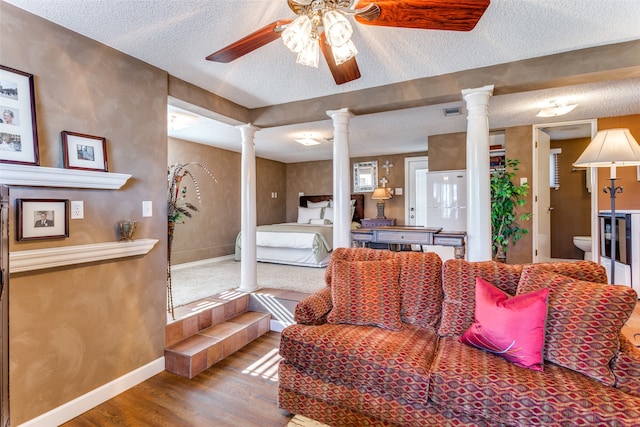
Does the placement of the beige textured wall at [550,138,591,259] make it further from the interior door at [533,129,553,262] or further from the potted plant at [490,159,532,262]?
the potted plant at [490,159,532,262]

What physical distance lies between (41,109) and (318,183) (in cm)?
602

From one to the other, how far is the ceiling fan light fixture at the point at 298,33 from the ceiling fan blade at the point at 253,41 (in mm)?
82

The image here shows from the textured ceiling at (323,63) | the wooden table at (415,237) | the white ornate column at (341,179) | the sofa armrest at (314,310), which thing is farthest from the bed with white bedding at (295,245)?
the sofa armrest at (314,310)

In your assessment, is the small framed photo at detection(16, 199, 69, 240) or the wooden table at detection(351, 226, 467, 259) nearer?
the small framed photo at detection(16, 199, 69, 240)

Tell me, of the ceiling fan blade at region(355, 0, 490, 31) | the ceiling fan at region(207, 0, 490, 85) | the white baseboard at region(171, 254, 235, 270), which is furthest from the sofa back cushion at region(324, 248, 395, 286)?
the white baseboard at region(171, 254, 235, 270)

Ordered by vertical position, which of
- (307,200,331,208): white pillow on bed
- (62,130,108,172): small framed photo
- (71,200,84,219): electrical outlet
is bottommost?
(71,200,84,219): electrical outlet

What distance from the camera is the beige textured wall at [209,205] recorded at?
16.7 ft

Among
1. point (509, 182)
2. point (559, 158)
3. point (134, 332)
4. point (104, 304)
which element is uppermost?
point (559, 158)

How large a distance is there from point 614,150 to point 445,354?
208 centimetres

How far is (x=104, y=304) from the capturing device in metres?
2.13

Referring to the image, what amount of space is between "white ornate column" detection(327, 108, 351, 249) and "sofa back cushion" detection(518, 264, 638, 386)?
1.84m

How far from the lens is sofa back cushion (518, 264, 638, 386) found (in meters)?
1.45

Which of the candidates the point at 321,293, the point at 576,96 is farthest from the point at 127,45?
the point at 576,96

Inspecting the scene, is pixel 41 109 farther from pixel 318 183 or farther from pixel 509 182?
pixel 318 183
